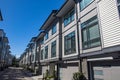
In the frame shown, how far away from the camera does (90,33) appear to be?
37.0 ft

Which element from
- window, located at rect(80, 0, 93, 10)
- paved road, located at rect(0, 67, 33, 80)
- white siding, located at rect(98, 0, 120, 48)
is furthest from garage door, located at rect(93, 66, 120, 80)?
paved road, located at rect(0, 67, 33, 80)

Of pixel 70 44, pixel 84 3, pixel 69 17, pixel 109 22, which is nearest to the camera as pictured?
pixel 109 22

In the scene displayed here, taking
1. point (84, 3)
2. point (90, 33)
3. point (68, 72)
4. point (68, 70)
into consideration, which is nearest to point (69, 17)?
point (84, 3)

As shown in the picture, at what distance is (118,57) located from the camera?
8.00 meters

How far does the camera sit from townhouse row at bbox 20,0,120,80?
838 cm

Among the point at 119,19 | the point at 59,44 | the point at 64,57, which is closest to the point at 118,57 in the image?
the point at 119,19

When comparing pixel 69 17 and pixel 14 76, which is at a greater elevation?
pixel 69 17

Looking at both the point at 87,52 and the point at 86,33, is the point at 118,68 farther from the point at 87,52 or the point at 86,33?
the point at 86,33

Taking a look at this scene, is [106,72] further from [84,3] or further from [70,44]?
[84,3]

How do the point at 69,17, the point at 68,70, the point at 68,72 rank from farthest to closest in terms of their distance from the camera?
1. the point at 69,17
2. the point at 68,70
3. the point at 68,72

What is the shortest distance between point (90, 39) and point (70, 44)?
4183mm

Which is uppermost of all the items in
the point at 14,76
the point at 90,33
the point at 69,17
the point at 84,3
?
the point at 84,3

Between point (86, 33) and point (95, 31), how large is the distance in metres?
1.44

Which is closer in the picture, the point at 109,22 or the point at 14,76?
the point at 109,22
